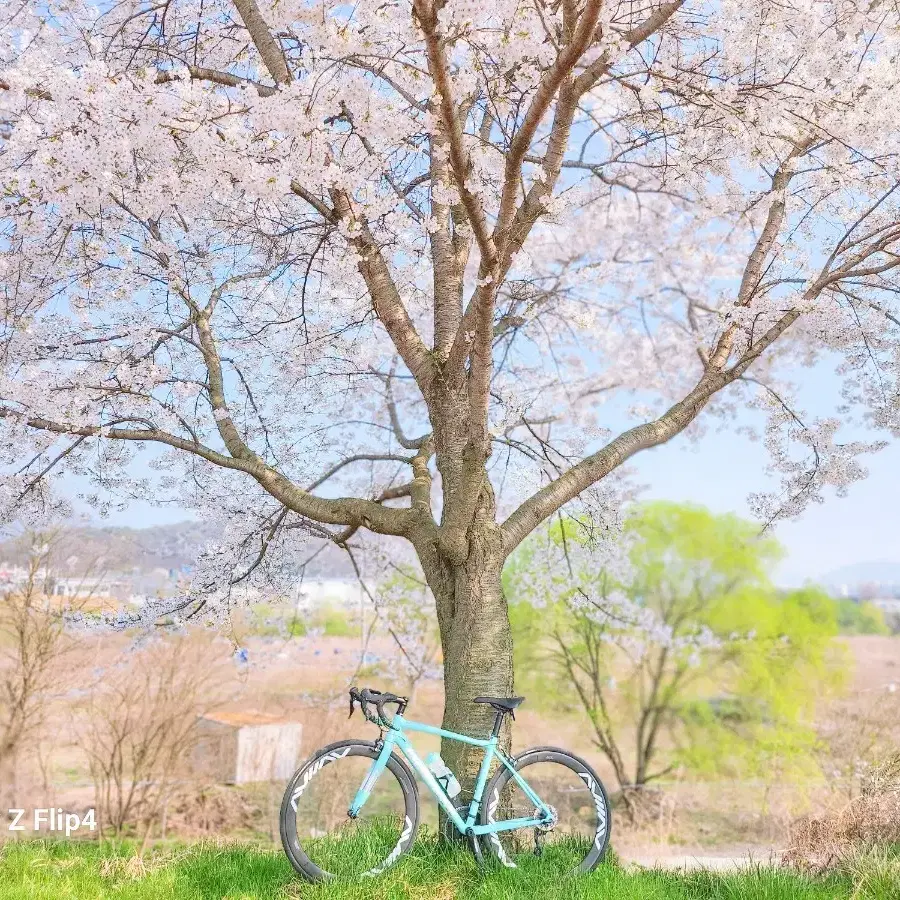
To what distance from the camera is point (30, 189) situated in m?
3.34

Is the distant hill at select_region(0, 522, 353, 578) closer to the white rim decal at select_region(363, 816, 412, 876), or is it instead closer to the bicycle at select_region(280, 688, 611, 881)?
the bicycle at select_region(280, 688, 611, 881)

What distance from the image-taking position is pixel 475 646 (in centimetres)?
376

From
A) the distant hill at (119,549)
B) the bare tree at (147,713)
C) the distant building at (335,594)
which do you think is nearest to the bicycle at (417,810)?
the distant hill at (119,549)

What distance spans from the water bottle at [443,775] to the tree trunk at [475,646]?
181mm

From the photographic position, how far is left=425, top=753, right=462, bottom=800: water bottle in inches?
131

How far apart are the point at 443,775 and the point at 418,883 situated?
0.39 meters

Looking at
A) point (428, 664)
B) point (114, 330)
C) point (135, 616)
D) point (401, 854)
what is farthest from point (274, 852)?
point (428, 664)

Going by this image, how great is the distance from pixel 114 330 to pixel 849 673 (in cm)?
975

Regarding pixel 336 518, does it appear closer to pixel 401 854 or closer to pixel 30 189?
pixel 401 854

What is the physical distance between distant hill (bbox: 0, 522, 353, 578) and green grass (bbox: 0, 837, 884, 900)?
324cm

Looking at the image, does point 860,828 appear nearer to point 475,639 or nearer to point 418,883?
point 475,639

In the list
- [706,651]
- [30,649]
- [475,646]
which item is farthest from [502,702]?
[706,651]

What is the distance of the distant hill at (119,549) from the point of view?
7.27 m

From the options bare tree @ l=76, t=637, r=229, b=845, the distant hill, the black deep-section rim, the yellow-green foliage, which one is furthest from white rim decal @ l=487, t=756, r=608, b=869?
the yellow-green foliage
